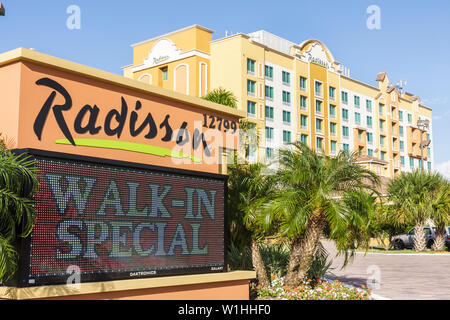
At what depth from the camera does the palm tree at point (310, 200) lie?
11344mm

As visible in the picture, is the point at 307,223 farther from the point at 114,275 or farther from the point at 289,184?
the point at 114,275

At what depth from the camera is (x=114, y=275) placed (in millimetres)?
8320

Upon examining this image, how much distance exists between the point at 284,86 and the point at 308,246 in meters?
52.3

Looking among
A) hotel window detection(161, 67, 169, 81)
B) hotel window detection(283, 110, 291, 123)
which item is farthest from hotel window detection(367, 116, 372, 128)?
hotel window detection(161, 67, 169, 81)

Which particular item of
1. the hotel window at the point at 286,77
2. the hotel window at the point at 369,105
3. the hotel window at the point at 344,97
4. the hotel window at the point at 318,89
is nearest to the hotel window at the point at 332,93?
the hotel window at the point at 344,97

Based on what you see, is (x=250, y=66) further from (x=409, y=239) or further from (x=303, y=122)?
(x=409, y=239)

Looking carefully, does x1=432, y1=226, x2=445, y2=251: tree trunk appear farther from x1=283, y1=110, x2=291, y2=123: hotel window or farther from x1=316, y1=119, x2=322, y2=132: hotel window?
x1=316, y1=119, x2=322, y2=132: hotel window

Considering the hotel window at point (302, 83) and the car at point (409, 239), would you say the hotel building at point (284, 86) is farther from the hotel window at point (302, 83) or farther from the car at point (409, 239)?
the car at point (409, 239)

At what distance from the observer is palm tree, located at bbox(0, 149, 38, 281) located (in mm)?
6645

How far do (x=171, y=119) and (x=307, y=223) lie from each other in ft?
13.8

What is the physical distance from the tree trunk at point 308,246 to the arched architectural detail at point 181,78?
149 ft
